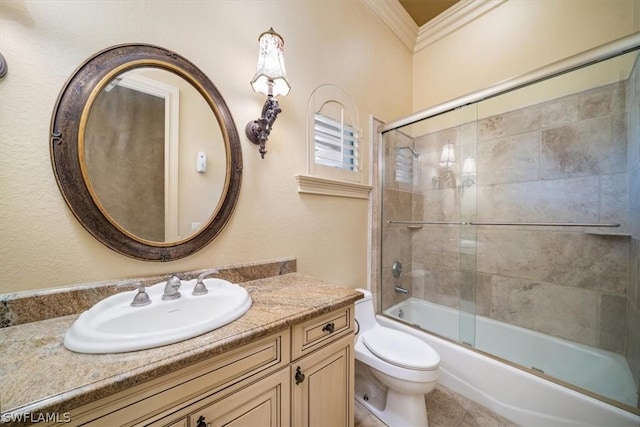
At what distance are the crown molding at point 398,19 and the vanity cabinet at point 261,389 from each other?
2.39 m

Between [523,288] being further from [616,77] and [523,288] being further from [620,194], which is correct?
[616,77]

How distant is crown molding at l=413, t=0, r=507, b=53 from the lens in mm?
2006

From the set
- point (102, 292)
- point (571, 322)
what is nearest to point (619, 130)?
point (571, 322)

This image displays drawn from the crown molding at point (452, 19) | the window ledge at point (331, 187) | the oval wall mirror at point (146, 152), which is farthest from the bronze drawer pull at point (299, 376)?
the crown molding at point (452, 19)

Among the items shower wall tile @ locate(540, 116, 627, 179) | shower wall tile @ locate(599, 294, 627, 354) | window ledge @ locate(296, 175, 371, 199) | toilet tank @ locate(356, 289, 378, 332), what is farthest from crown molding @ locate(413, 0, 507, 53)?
toilet tank @ locate(356, 289, 378, 332)

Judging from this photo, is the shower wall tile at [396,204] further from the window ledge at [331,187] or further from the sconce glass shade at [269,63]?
the sconce glass shade at [269,63]

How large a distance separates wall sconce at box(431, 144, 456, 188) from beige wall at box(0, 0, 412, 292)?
1.97 ft

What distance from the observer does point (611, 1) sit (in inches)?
59.5

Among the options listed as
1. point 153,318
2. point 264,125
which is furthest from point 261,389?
point 264,125

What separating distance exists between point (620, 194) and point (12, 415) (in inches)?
102

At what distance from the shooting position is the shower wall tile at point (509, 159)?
176 cm

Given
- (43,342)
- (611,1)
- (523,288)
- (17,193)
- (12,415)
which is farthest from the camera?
(523,288)

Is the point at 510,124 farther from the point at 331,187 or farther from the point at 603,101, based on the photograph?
the point at 331,187

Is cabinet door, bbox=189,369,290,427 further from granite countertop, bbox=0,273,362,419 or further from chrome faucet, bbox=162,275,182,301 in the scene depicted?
chrome faucet, bbox=162,275,182,301
